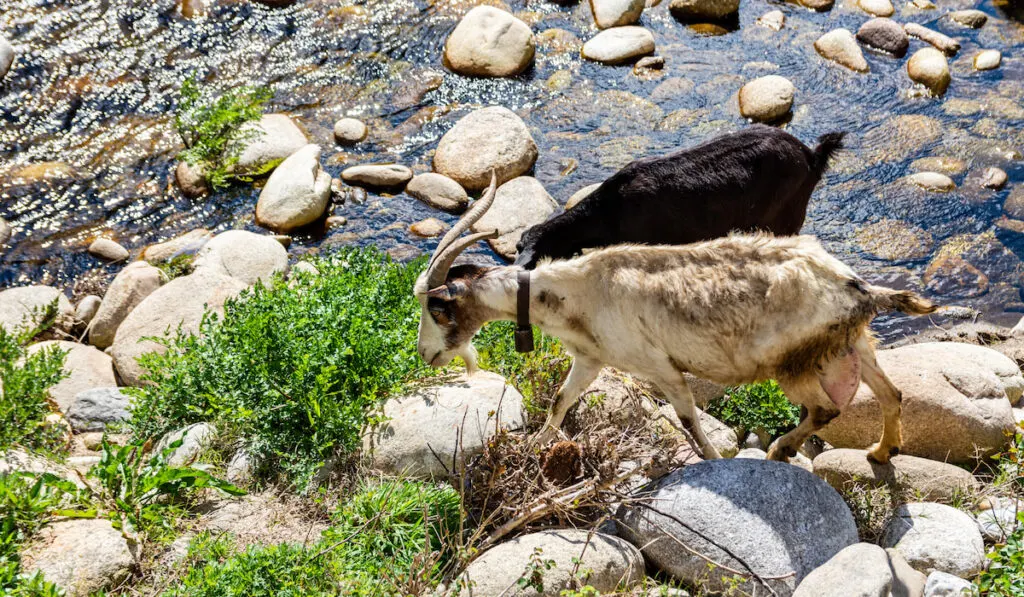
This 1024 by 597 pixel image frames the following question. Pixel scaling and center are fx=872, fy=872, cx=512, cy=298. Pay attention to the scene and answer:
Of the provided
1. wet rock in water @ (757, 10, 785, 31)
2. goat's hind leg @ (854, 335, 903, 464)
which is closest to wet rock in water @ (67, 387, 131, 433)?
goat's hind leg @ (854, 335, 903, 464)

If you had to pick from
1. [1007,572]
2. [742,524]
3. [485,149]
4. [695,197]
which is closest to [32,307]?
[485,149]

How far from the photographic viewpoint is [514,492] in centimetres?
532

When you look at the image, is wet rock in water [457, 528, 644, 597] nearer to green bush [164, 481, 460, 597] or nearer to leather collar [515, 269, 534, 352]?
green bush [164, 481, 460, 597]

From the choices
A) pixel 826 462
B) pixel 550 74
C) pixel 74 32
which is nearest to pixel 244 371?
pixel 826 462

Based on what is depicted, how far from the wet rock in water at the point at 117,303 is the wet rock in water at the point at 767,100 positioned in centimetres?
779

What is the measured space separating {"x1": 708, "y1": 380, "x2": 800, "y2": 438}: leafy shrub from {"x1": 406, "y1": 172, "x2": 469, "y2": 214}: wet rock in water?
183 inches

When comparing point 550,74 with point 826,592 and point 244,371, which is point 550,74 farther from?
point 826,592

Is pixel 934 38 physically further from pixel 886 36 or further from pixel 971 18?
pixel 971 18

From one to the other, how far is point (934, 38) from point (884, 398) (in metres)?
9.55

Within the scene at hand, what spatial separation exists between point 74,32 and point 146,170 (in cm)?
334

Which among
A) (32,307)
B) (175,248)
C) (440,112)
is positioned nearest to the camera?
(32,307)

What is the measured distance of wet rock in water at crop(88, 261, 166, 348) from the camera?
29.1 ft

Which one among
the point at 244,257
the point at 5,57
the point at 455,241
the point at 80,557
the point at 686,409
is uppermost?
the point at 455,241

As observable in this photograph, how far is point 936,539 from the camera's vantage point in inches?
202
